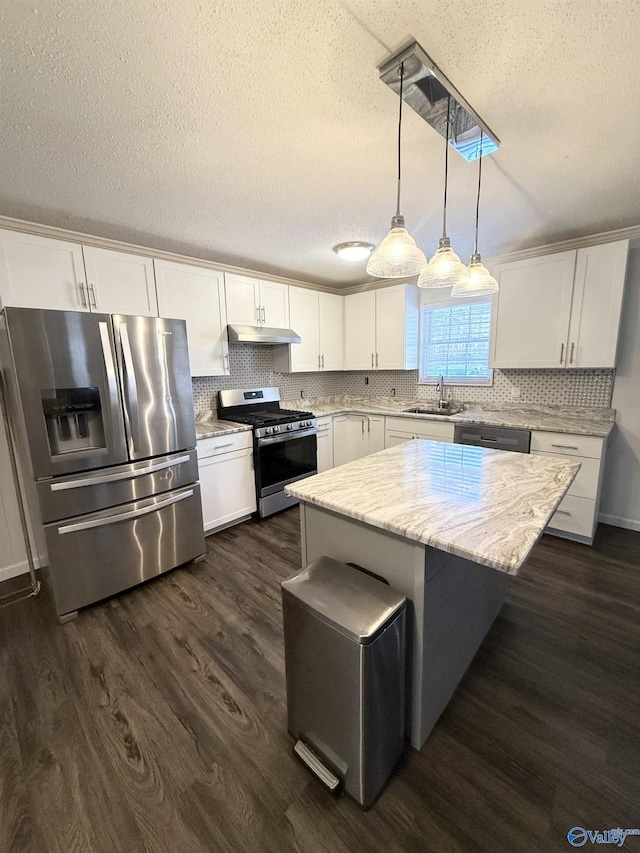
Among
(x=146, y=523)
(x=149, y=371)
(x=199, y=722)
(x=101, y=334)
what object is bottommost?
(x=199, y=722)

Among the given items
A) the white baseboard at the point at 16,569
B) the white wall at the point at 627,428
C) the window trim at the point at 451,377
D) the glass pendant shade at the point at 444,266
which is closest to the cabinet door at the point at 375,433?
the window trim at the point at 451,377

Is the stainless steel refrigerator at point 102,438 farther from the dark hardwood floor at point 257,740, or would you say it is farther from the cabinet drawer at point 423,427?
the cabinet drawer at point 423,427

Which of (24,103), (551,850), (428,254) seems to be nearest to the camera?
(551,850)

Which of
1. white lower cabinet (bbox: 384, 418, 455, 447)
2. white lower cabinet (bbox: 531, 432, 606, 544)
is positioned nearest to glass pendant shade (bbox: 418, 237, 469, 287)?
white lower cabinet (bbox: 531, 432, 606, 544)

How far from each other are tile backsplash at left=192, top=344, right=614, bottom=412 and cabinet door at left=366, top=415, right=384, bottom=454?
24.5 inches

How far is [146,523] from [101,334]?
1248 mm

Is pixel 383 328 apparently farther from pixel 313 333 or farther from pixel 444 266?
pixel 444 266

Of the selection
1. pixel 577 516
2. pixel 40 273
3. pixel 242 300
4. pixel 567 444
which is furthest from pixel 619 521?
pixel 40 273

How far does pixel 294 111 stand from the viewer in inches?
54.2

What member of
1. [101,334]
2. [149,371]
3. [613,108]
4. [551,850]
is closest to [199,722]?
[551,850]

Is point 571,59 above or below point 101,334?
above

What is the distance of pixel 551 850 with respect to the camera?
1043mm

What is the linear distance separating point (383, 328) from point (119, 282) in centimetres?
272

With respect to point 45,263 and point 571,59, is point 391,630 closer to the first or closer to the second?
point 571,59
